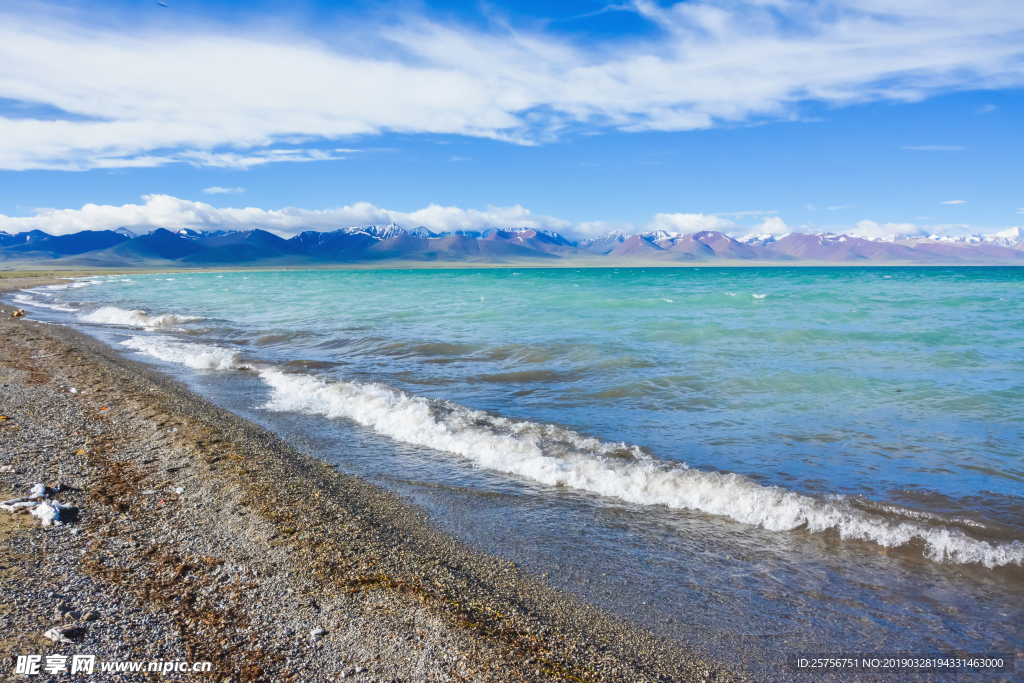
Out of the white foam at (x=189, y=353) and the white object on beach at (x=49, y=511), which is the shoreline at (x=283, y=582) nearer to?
the white object on beach at (x=49, y=511)

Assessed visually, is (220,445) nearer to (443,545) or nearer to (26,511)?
(26,511)

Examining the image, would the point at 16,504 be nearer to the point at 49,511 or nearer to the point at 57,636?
the point at 49,511

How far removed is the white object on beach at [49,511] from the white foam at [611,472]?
3.78 m

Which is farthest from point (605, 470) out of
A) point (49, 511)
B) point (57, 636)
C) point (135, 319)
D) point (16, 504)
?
point (135, 319)

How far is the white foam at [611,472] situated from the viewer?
484 centimetres

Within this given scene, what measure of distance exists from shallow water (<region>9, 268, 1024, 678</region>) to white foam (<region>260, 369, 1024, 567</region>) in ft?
0.08

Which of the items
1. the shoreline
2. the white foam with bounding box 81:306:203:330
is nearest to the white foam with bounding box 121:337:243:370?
the white foam with bounding box 81:306:203:330

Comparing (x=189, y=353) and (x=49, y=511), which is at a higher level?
(x=189, y=353)

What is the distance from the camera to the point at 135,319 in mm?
22719

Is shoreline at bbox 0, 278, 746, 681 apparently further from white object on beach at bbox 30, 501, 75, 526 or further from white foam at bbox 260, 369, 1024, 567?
white foam at bbox 260, 369, 1024, 567

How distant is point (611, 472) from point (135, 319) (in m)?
24.1

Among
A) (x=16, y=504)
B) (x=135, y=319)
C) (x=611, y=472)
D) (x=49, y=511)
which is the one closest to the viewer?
(x=49, y=511)

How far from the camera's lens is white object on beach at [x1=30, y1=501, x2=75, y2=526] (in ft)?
14.3

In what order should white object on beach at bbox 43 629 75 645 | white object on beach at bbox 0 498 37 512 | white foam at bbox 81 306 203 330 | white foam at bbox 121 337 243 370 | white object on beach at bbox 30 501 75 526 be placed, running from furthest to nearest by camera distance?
white foam at bbox 81 306 203 330 → white foam at bbox 121 337 243 370 → white object on beach at bbox 0 498 37 512 → white object on beach at bbox 30 501 75 526 → white object on beach at bbox 43 629 75 645
